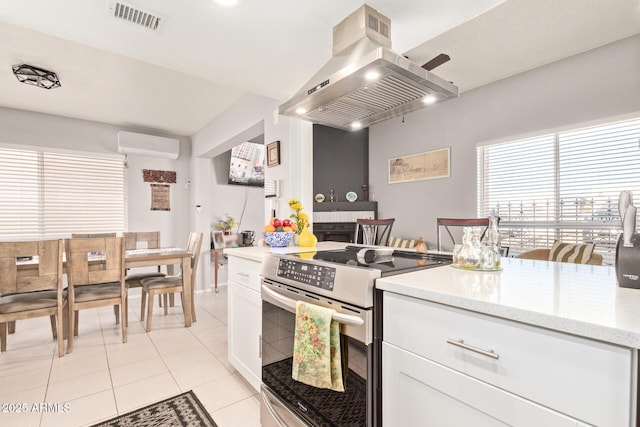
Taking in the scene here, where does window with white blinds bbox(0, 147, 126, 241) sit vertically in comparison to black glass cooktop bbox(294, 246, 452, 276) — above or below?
above

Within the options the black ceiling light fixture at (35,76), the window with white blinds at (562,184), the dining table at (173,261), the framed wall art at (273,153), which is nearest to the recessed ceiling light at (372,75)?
the framed wall art at (273,153)

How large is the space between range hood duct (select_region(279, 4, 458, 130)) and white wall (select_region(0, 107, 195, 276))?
3.84 m

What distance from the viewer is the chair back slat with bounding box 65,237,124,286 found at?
2762 millimetres

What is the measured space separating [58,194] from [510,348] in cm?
531

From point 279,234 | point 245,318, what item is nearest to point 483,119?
point 279,234

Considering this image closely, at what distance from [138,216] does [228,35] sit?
381 centimetres

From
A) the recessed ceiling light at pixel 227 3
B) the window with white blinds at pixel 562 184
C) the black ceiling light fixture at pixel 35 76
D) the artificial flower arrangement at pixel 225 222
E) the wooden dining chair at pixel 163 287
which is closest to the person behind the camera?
the recessed ceiling light at pixel 227 3

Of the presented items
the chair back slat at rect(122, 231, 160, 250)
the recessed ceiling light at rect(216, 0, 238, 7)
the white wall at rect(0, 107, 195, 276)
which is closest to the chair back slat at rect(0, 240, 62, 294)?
the chair back slat at rect(122, 231, 160, 250)

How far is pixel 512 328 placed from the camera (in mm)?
791

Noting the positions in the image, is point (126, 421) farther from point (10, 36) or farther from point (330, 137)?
point (330, 137)

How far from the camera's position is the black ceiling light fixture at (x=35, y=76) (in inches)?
108

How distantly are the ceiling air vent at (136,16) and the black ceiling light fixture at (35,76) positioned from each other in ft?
5.95

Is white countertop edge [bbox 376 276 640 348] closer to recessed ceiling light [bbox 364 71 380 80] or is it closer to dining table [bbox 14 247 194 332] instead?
recessed ceiling light [bbox 364 71 380 80]

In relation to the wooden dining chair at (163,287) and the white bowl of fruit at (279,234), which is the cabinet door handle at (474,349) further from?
the wooden dining chair at (163,287)
